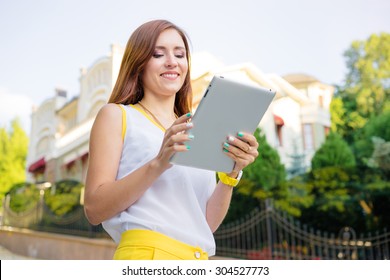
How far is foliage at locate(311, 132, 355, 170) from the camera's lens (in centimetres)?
548

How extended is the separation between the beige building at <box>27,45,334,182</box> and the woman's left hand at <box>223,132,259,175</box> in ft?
14.5

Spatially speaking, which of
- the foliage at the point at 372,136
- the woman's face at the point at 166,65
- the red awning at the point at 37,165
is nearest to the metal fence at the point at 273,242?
the foliage at the point at 372,136

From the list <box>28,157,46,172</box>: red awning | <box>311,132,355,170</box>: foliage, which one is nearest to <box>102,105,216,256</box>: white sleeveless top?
<box>311,132,355,170</box>: foliage

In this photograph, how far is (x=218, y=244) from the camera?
3912mm

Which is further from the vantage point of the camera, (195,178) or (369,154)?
(369,154)

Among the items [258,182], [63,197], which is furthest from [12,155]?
[258,182]

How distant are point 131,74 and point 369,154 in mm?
5589

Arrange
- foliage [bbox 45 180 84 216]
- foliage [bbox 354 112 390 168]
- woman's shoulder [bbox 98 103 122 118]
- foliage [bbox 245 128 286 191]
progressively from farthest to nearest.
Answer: foliage [bbox 45 180 84 216] < foliage [bbox 354 112 390 168] < foliage [bbox 245 128 286 191] < woman's shoulder [bbox 98 103 122 118]

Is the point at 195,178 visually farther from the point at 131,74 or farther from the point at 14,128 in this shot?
the point at 14,128

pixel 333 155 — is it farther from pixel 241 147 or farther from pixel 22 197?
pixel 241 147

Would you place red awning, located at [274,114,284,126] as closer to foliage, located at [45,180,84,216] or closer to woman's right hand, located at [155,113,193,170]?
foliage, located at [45,180,84,216]

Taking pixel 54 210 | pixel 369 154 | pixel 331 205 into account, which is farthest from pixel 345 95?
pixel 54 210

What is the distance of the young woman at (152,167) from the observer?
2.13 feet

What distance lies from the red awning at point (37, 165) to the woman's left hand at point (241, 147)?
7729 mm
